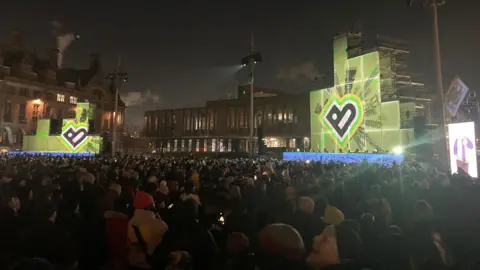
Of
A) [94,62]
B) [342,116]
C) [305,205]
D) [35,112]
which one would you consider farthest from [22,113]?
[305,205]

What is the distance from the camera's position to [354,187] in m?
9.27

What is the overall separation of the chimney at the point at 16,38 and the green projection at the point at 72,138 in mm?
27360

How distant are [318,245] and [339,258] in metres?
0.29

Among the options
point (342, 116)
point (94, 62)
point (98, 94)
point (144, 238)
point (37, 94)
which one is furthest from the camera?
A: point (94, 62)

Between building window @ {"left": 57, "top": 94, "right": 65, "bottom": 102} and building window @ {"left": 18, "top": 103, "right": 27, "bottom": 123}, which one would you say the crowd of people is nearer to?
building window @ {"left": 18, "top": 103, "right": 27, "bottom": 123}

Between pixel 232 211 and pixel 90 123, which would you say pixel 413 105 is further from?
pixel 90 123

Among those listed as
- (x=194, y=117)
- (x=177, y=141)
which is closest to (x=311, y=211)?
(x=177, y=141)

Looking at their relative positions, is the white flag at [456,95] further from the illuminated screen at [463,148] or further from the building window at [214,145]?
the building window at [214,145]

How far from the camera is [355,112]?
33.9 metres

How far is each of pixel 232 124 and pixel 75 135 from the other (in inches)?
1264

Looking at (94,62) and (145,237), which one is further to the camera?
(94,62)

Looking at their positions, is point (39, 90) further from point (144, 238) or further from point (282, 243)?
point (282, 243)

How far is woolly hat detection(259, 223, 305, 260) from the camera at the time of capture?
138 inches

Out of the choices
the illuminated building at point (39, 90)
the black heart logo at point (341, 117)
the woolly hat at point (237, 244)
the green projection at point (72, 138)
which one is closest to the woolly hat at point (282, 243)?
the woolly hat at point (237, 244)
